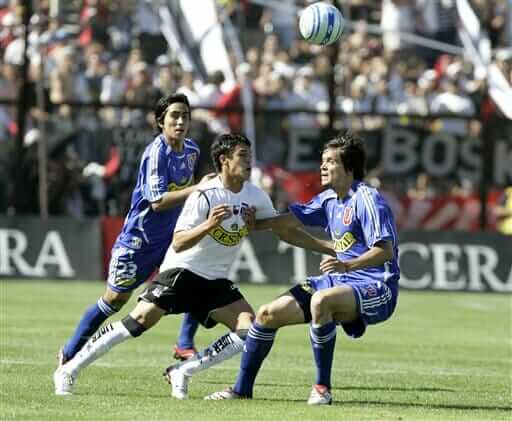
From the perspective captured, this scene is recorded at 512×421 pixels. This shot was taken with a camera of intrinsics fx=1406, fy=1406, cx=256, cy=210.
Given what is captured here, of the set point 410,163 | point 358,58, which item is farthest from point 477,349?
point 358,58

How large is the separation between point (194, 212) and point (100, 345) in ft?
3.61

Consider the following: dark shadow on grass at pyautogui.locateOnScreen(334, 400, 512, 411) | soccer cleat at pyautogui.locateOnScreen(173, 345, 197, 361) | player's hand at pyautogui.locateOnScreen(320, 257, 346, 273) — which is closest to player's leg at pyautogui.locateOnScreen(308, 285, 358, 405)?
dark shadow on grass at pyautogui.locateOnScreen(334, 400, 512, 411)

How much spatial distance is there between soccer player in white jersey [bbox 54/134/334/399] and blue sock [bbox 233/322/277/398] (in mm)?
149

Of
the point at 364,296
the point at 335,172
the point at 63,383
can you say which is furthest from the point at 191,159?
the point at 63,383

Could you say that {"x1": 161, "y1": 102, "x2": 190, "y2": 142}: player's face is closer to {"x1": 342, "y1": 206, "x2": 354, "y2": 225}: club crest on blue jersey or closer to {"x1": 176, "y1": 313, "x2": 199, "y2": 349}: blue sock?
{"x1": 342, "y1": 206, "x2": 354, "y2": 225}: club crest on blue jersey

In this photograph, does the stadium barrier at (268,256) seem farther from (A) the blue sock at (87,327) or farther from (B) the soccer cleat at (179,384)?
(B) the soccer cleat at (179,384)

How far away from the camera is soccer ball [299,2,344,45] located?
40.8 ft

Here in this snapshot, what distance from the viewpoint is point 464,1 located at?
75.9 ft

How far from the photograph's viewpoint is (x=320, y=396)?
31.1 feet

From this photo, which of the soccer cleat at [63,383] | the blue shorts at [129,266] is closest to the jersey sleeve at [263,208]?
the soccer cleat at [63,383]

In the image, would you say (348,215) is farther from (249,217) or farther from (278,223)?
(249,217)

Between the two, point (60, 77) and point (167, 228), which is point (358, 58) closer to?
point (60, 77)

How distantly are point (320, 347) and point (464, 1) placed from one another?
1467cm

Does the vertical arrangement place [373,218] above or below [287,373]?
above
